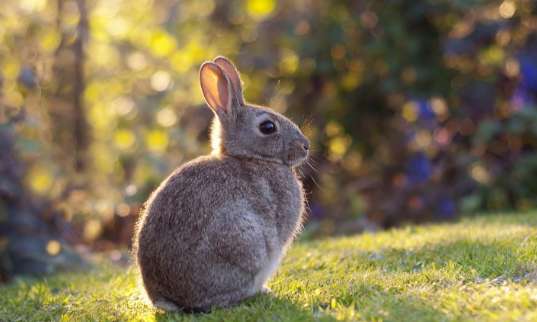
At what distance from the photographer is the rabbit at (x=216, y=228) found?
14.0 ft

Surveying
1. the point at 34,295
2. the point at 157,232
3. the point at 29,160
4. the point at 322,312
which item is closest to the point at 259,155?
the point at 157,232

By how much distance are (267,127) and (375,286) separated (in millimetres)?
1352

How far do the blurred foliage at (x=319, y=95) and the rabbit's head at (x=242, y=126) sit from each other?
10.6 feet

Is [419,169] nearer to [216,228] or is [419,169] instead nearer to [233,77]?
[233,77]

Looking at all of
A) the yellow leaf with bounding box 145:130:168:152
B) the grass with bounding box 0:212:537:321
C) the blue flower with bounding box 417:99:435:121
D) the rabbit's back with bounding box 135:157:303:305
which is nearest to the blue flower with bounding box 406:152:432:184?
the blue flower with bounding box 417:99:435:121

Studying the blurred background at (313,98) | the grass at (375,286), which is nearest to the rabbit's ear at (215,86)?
the grass at (375,286)

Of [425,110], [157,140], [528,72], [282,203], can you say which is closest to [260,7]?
[157,140]

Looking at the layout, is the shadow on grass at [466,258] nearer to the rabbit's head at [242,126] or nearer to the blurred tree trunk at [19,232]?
the rabbit's head at [242,126]

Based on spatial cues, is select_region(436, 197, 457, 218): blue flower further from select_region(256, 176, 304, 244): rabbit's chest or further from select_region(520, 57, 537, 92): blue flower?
select_region(256, 176, 304, 244): rabbit's chest

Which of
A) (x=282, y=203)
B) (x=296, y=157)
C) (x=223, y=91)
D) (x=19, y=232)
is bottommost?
(x=19, y=232)

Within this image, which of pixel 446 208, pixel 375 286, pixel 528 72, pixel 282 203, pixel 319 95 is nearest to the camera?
pixel 375 286

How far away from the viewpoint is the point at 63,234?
8234 mm

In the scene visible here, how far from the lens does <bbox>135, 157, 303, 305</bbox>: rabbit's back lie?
4258mm

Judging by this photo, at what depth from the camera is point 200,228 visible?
14.0 feet
